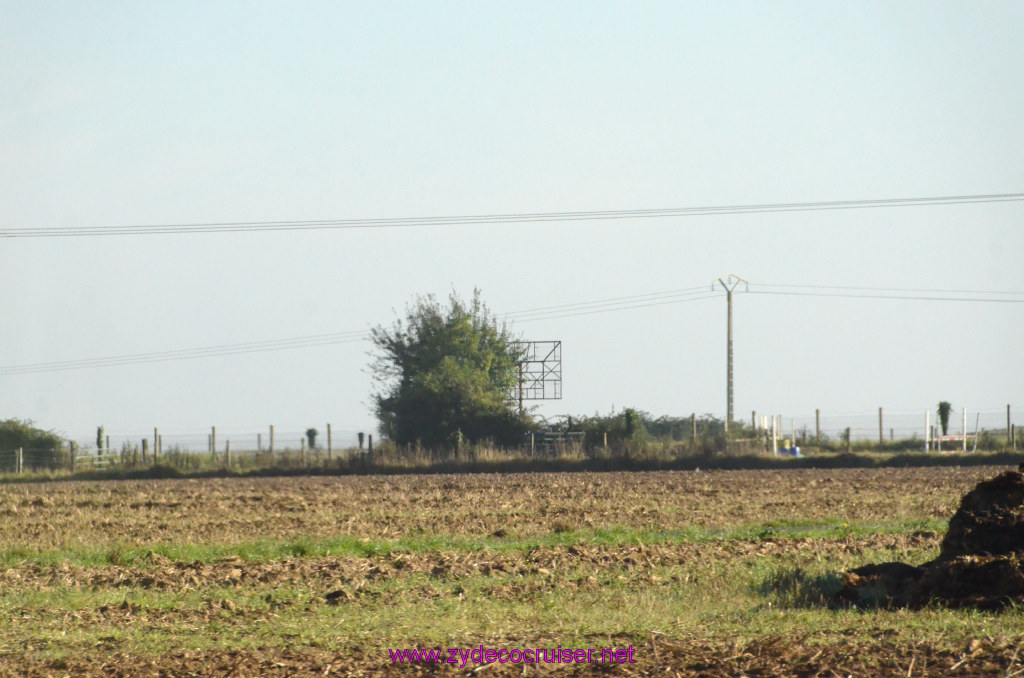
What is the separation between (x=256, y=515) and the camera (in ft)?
77.0

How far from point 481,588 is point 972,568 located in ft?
17.7

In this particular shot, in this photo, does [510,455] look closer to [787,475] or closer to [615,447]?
[615,447]

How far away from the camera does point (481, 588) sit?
1312 cm

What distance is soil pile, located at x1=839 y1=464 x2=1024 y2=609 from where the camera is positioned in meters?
10.7

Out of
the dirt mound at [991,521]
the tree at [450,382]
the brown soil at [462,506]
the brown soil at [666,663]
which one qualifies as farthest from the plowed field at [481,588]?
the tree at [450,382]

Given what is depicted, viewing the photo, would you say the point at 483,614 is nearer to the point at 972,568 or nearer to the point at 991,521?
the point at 972,568

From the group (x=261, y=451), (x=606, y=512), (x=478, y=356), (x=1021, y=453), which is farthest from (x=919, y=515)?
(x=478, y=356)

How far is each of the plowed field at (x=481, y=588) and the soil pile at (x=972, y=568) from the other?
41cm

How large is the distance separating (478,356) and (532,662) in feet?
187

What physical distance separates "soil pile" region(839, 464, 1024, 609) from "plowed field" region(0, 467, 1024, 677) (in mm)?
414

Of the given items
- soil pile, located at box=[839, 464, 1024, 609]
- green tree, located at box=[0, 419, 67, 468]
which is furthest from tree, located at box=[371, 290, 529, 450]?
soil pile, located at box=[839, 464, 1024, 609]

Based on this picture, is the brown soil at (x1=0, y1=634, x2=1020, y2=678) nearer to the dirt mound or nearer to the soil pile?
the soil pile

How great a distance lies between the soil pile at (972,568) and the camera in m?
10.7

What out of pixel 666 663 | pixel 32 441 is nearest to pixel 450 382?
pixel 32 441
